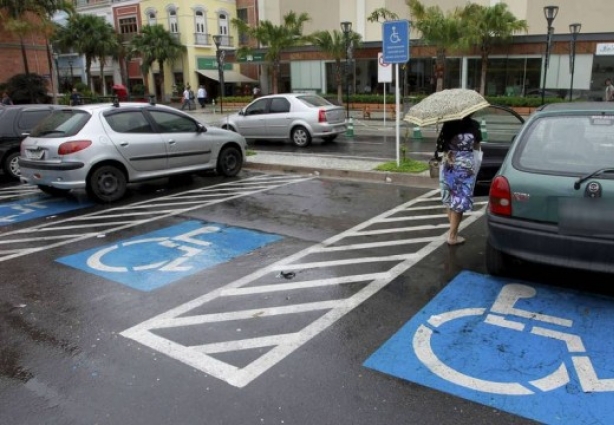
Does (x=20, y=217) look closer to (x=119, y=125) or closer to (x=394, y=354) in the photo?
(x=119, y=125)

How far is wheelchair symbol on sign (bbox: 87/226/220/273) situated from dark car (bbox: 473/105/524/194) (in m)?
3.77

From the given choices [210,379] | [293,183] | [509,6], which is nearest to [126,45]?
[509,6]

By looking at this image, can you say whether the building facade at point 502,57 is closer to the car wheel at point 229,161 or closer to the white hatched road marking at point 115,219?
the car wheel at point 229,161

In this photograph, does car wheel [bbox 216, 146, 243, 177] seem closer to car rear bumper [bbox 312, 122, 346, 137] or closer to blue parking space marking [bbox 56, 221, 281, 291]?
blue parking space marking [bbox 56, 221, 281, 291]

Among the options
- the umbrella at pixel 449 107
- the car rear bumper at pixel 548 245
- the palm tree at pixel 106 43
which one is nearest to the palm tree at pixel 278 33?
the palm tree at pixel 106 43

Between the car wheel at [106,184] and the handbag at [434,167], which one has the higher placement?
the handbag at [434,167]

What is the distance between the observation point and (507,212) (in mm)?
4559

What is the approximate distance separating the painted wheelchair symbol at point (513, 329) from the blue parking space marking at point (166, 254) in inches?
103

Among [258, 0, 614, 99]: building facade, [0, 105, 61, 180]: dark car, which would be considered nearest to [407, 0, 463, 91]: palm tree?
[258, 0, 614, 99]: building facade

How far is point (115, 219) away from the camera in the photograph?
792 centimetres

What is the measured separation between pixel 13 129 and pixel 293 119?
24.4ft

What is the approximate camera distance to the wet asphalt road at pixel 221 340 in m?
3.20

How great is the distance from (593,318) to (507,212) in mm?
1064

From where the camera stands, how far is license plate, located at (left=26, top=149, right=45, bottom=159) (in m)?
8.66
